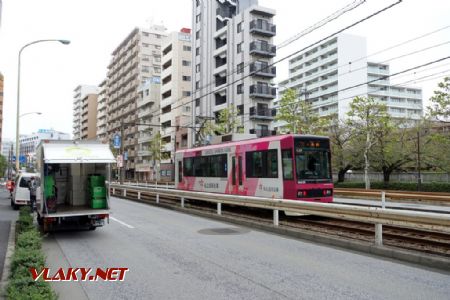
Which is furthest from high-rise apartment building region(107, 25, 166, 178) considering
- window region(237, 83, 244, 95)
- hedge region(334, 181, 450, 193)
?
hedge region(334, 181, 450, 193)

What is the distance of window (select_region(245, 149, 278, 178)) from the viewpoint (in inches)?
576

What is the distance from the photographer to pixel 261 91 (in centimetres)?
5341

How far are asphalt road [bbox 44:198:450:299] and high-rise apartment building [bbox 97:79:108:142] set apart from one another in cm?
10109

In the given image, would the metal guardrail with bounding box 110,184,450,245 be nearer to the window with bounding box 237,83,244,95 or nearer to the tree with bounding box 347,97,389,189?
the tree with bounding box 347,97,389,189

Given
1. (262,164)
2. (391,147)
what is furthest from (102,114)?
(262,164)

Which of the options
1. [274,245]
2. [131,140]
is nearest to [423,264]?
[274,245]

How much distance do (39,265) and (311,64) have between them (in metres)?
99.2

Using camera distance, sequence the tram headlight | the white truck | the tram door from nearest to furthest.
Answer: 1. the white truck
2. the tram headlight
3. the tram door

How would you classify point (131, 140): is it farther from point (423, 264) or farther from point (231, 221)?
point (423, 264)

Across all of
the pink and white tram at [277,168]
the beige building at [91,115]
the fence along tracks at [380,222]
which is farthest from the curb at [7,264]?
the beige building at [91,115]

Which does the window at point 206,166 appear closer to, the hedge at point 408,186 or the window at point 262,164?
the window at point 262,164

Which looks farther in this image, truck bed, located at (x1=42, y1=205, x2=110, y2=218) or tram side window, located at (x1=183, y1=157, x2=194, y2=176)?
tram side window, located at (x1=183, y1=157, x2=194, y2=176)

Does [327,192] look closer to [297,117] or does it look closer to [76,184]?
[76,184]

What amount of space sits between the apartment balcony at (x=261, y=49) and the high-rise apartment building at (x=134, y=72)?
3459 cm
